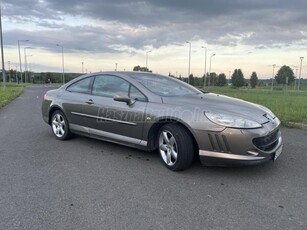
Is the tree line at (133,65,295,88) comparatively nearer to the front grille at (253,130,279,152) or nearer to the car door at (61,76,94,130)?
the car door at (61,76,94,130)

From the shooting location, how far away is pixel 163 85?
5.25 m

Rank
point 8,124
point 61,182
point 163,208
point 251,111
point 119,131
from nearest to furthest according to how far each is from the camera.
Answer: point 163,208 → point 61,182 → point 251,111 → point 119,131 → point 8,124

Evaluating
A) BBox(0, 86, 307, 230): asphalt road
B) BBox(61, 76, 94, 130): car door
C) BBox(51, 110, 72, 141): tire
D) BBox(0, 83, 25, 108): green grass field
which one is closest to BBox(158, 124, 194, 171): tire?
BBox(0, 86, 307, 230): asphalt road

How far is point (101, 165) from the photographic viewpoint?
15.4ft

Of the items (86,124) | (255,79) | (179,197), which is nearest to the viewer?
(179,197)

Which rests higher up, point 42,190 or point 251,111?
point 251,111

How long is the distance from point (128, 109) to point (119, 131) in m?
0.45

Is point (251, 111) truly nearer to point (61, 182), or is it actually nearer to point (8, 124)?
point (61, 182)

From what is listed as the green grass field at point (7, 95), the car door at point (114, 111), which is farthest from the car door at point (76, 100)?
the green grass field at point (7, 95)

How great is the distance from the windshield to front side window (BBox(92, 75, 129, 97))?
24 centimetres

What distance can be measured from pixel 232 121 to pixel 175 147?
0.88 meters

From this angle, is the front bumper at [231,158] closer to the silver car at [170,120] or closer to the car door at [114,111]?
the silver car at [170,120]

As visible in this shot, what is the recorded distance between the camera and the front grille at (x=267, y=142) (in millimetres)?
3974

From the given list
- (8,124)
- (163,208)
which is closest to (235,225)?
(163,208)
